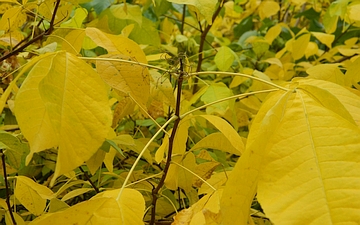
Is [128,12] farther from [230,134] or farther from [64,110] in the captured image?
[64,110]

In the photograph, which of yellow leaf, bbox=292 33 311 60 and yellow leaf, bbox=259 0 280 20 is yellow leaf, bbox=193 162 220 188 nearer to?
yellow leaf, bbox=292 33 311 60

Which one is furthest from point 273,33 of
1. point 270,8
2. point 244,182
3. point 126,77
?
point 244,182

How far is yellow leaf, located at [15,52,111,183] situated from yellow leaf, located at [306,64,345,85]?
1.88ft

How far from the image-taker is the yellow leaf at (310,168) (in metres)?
0.34

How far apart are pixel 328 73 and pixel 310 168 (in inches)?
22.3

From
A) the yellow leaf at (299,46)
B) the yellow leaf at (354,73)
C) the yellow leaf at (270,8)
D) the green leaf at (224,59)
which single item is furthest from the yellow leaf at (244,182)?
the yellow leaf at (270,8)

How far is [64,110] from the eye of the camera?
1.36 ft

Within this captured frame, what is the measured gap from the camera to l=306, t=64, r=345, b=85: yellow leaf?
0.86 meters

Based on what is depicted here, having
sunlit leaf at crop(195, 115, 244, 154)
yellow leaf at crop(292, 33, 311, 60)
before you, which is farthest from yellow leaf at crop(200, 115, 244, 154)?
yellow leaf at crop(292, 33, 311, 60)

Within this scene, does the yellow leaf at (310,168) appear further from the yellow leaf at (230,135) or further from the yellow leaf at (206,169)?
the yellow leaf at (206,169)

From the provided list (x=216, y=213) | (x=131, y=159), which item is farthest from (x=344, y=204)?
(x=131, y=159)

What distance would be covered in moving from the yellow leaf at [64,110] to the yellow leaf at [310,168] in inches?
6.5

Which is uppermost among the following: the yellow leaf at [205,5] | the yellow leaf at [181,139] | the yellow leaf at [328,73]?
the yellow leaf at [205,5]

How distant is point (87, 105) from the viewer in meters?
0.43
